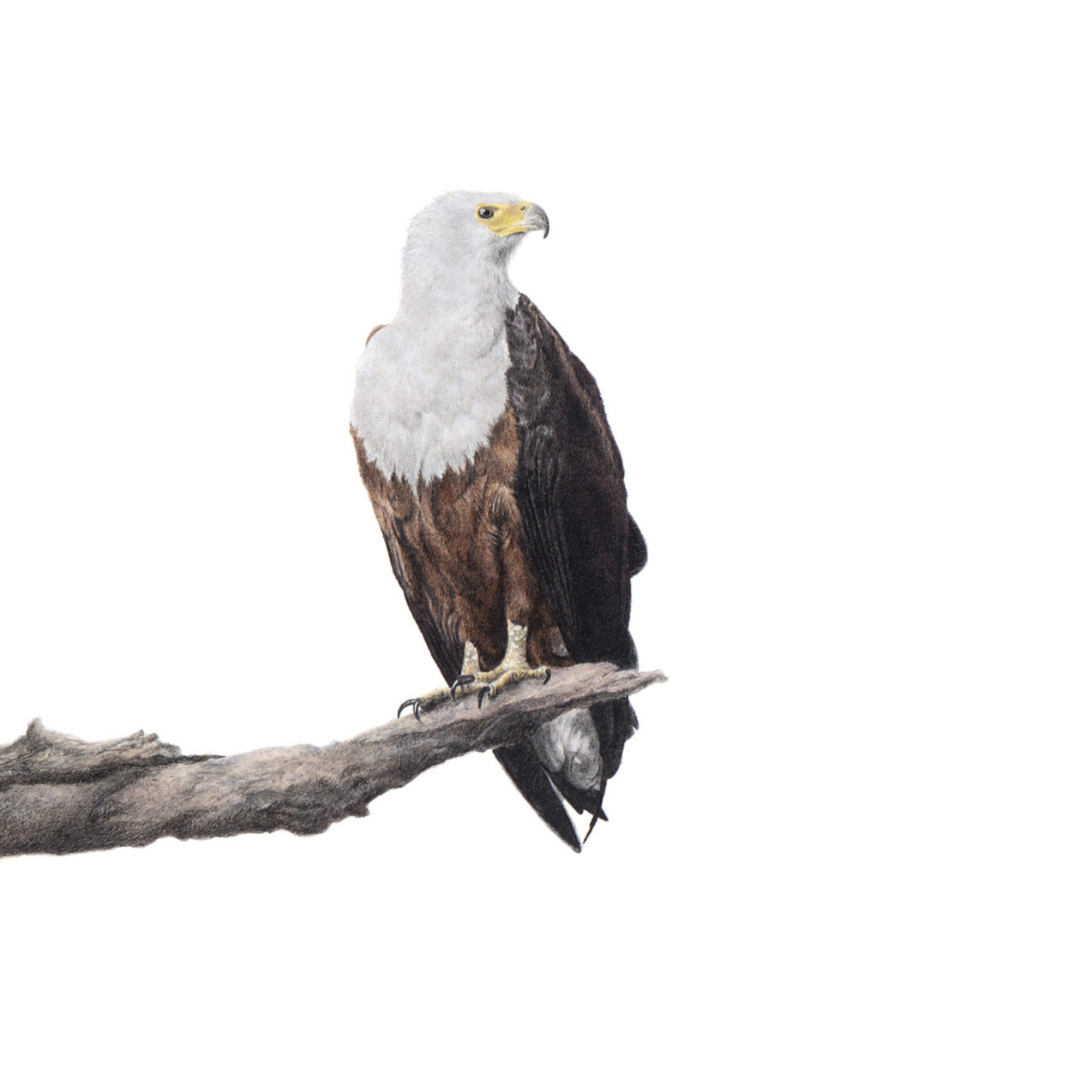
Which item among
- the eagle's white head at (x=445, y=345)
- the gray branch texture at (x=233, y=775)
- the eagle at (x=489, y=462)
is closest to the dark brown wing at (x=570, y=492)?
the eagle at (x=489, y=462)

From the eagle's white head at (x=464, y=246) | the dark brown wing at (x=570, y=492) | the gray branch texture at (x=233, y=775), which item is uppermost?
the eagle's white head at (x=464, y=246)

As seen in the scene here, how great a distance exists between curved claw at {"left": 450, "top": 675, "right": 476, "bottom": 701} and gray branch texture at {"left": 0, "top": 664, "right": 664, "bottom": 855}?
5cm

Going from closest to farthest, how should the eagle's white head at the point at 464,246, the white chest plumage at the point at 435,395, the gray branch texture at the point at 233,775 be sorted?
the gray branch texture at the point at 233,775, the white chest plumage at the point at 435,395, the eagle's white head at the point at 464,246

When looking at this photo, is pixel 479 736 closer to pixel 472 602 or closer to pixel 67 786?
pixel 472 602

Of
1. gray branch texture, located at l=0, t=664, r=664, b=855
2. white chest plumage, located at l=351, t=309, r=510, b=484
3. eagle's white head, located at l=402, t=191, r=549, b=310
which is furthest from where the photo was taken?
eagle's white head, located at l=402, t=191, r=549, b=310

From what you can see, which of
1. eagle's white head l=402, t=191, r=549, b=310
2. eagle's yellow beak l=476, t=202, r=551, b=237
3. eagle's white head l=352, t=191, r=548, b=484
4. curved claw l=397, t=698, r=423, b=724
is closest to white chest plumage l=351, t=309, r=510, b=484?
eagle's white head l=352, t=191, r=548, b=484

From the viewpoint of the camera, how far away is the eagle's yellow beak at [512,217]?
3918 mm

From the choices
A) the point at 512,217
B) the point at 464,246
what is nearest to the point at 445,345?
the point at 464,246

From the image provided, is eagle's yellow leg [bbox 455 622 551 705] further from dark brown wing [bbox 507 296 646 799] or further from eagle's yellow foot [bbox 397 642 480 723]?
dark brown wing [bbox 507 296 646 799]

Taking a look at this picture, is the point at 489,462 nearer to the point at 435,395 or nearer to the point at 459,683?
the point at 435,395

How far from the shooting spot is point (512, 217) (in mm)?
3934

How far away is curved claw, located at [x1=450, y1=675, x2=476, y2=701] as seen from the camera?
12.7 feet

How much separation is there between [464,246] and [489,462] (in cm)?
81

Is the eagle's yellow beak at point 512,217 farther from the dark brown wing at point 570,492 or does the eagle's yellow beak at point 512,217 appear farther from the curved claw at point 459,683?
the curved claw at point 459,683
